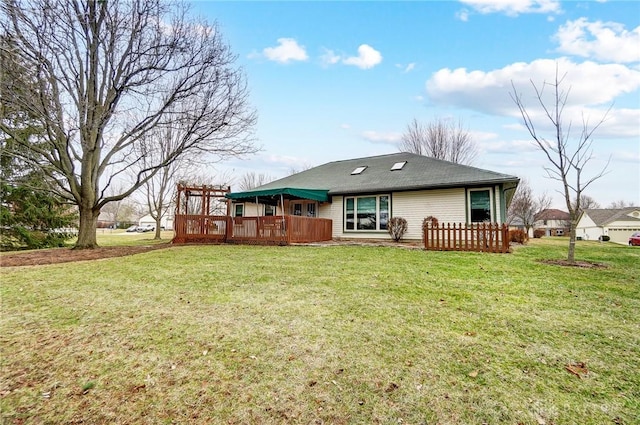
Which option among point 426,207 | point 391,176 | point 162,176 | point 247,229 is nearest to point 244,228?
point 247,229

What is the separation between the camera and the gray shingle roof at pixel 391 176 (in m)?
12.2

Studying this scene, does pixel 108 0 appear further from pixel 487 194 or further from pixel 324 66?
pixel 487 194

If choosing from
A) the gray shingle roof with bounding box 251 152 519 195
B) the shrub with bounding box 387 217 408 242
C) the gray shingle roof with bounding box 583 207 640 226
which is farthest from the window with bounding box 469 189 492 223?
the gray shingle roof with bounding box 583 207 640 226

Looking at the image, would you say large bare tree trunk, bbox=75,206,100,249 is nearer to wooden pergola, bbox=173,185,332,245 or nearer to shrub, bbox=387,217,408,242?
wooden pergola, bbox=173,185,332,245

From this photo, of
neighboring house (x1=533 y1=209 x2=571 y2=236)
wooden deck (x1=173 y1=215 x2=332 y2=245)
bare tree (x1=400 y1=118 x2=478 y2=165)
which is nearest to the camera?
wooden deck (x1=173 y1=215 x2=332 y2=245)

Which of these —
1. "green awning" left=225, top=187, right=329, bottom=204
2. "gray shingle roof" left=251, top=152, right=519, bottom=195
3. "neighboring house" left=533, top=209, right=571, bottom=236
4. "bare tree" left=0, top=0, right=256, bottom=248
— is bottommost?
"neighboring house" left=533, top=209, right=571, bottom=236

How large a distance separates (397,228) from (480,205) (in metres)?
3.35

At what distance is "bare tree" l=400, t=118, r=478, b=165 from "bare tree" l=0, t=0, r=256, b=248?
19681mm

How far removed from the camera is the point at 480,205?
12031 mm

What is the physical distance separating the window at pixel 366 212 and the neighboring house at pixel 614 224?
37077 mm

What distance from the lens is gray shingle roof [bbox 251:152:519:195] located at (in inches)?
481

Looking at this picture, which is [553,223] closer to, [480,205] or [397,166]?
[397,166]

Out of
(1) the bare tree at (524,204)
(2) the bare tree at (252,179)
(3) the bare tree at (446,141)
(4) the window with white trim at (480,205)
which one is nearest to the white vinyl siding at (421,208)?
(4) the window with white trim at (480,205)

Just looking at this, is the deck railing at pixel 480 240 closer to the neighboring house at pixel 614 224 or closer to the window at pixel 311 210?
the window at pixel 311 210
